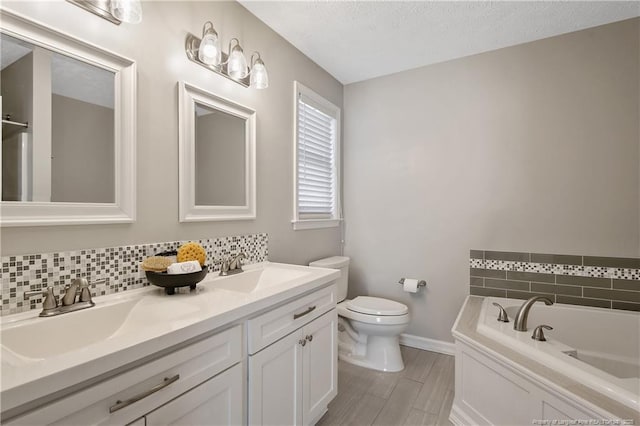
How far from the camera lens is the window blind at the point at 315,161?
8.36 ft

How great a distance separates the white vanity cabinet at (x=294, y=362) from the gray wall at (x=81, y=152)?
2.74 ft

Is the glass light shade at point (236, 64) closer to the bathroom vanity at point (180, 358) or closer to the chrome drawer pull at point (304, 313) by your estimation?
the bathroom vanity at point (180, 358)

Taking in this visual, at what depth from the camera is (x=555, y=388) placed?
Result: 129 centimetres

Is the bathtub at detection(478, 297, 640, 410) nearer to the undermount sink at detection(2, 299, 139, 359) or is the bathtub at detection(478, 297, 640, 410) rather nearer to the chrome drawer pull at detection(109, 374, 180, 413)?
the chrome drawer pull at detection(109, 374, 180, 413)

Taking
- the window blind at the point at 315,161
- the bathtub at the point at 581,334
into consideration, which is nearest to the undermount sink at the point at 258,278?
the window blind at the point at 315,161

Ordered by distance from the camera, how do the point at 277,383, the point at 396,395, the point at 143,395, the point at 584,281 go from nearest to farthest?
the point at 143,395
the point at 277,383
the point at 396,395
the point at 584,281

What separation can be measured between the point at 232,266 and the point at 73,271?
2.35 ft

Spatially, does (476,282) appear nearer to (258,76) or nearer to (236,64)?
(258,76)

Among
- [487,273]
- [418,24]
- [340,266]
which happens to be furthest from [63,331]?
[487,273]

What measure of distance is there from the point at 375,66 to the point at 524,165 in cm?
149

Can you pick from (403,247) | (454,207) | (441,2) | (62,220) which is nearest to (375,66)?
(441,2)

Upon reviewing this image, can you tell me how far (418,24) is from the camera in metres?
2.18

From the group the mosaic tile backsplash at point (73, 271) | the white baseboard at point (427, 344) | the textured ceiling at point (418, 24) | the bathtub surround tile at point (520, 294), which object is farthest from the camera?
the white baseboard at point (427, 344)

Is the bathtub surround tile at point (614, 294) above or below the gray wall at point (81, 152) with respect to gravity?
below
